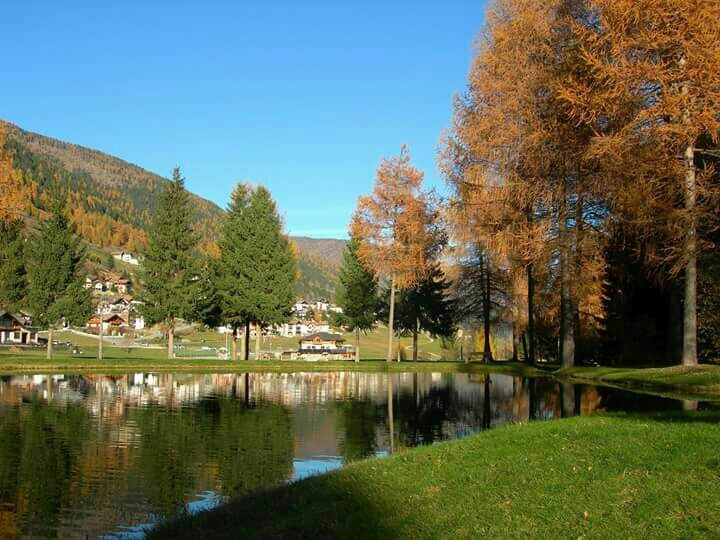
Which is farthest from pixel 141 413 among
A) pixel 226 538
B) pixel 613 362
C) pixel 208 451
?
pixel 613 362

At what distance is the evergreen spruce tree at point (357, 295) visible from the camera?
55.1 metres

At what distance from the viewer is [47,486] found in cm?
1191

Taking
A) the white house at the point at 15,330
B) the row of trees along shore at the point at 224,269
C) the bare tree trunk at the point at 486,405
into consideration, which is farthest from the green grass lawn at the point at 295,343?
the bare tree trunk at the point at 486,405

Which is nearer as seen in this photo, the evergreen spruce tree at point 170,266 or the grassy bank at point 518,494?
the grassy bank at point 518,494

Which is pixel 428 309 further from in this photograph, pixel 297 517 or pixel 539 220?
pixel 297 517

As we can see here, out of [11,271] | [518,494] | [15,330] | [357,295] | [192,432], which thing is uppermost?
[11,271]

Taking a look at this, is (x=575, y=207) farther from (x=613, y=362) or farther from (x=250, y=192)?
(x=250, y=192)

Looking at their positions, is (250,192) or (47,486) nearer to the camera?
(47,486)

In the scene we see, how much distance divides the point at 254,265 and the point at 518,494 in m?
45.1

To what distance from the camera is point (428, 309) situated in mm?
56062

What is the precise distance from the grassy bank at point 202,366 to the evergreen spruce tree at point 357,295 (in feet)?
20.2

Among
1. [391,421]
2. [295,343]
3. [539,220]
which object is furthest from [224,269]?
[295,343]

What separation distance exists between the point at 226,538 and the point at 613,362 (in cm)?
3989

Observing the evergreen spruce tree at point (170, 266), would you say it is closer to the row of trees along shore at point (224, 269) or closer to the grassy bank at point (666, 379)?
the row of trees along shore at point (224, 269)
